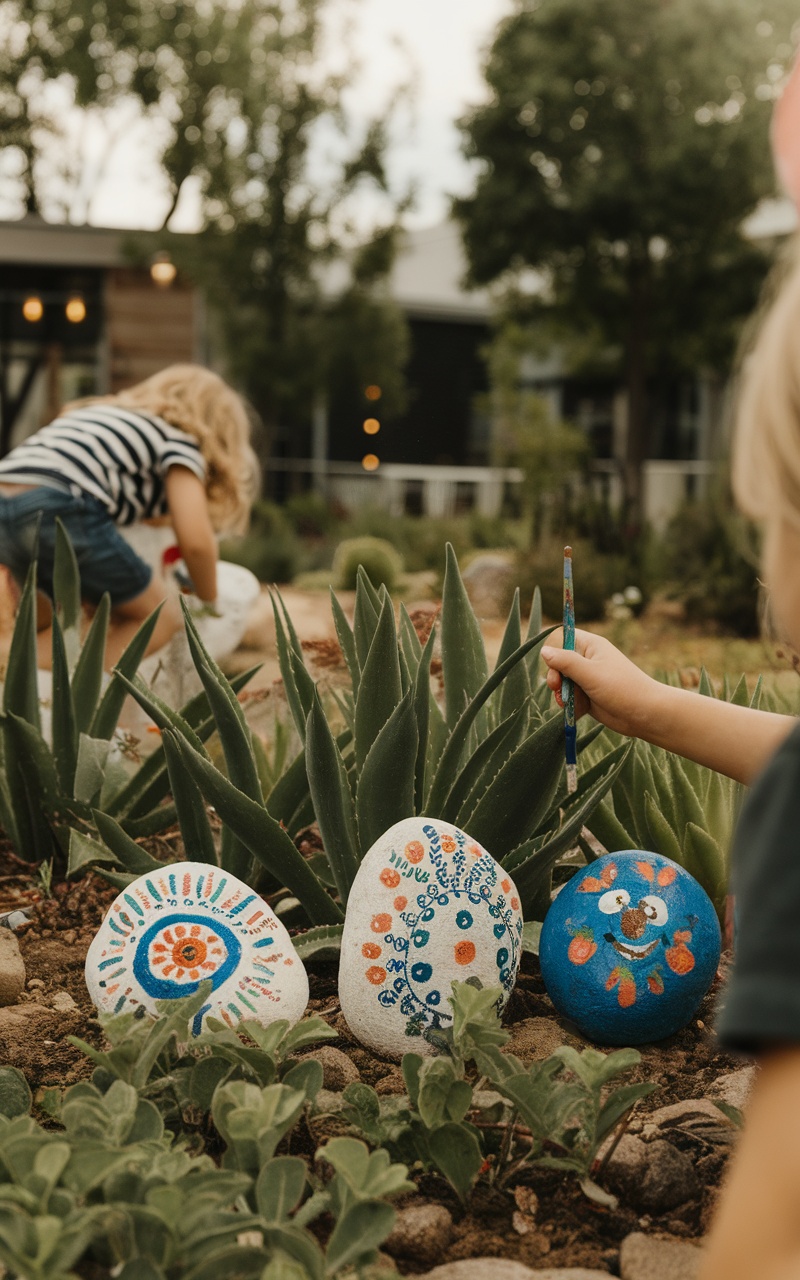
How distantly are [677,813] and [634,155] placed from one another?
461 inches

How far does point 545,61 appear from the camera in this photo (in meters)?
12.7

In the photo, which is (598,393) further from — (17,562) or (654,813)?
(654,813)

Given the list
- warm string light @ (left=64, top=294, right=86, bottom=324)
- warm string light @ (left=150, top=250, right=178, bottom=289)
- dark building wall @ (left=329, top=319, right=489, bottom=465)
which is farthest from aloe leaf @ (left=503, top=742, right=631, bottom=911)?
dark building wall @ (left=329, top=319, right=489, bottom=465)

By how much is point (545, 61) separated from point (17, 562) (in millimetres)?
10397

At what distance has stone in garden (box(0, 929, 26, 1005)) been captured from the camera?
2121 mm

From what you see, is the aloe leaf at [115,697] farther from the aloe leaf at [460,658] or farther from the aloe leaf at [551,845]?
the aloe leaf at [551,845]

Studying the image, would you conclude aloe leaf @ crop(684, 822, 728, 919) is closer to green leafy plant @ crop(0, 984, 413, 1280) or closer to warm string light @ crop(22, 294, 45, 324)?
green leafy plant @ crop(0, 984, 413, 1280)

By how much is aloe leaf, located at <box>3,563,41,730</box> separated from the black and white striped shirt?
1.48 meters

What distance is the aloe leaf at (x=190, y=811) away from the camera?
7.20 feet

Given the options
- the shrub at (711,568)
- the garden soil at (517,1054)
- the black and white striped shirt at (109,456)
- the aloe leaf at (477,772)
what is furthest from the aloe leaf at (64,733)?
the shrub at (711,568)

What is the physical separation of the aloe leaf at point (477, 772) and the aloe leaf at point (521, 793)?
1.2 inches

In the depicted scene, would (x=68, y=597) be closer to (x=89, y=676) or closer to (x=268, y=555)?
(x=89, y=676)

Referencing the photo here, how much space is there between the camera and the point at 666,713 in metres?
1.63

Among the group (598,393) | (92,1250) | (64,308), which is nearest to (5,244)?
(64,308)
